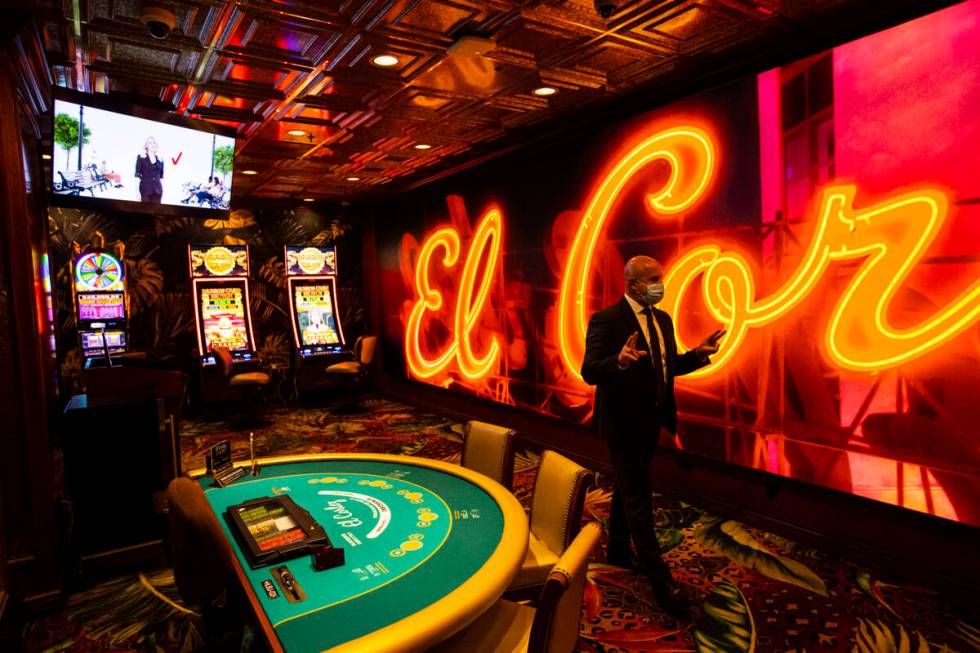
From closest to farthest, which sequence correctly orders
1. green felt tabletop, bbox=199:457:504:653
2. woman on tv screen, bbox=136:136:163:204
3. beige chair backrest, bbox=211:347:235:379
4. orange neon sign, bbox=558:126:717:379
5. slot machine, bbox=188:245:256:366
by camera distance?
green felt tabletop, bbox=199:457:504:653
woman on tv screen, bbox=136:136:163:204
orange neon sign, bbox=558:126:717:379
beige chair backrest, bbox=211:347:235:379
slot machine, bbox=188:245:256:366

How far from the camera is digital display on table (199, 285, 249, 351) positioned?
23.7 ft

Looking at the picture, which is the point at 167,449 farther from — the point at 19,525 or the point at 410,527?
the point at 410,527

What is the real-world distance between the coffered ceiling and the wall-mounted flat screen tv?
363 mm

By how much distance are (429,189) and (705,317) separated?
13.5 ft

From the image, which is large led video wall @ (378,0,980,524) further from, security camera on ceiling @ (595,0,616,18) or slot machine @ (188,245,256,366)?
slot machine @ (188,245,256,366)

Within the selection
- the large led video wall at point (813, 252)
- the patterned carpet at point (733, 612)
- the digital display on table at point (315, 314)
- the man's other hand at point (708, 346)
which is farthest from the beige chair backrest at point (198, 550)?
the digital display on table at point (315, 314)

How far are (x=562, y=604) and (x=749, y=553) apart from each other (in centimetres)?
237

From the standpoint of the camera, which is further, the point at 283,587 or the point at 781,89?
the point at 781,89

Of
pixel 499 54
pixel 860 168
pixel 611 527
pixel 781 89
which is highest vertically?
pixel 499 54

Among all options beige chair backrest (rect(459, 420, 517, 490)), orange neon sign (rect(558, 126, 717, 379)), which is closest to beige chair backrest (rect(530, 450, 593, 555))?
beige chair backrest (rect(459, 420, 517, 490))

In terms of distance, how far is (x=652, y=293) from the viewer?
280cm

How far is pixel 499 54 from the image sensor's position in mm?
3572

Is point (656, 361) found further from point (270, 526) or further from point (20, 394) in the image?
point (20, 394)

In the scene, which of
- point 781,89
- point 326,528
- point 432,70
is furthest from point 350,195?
point 326,528
